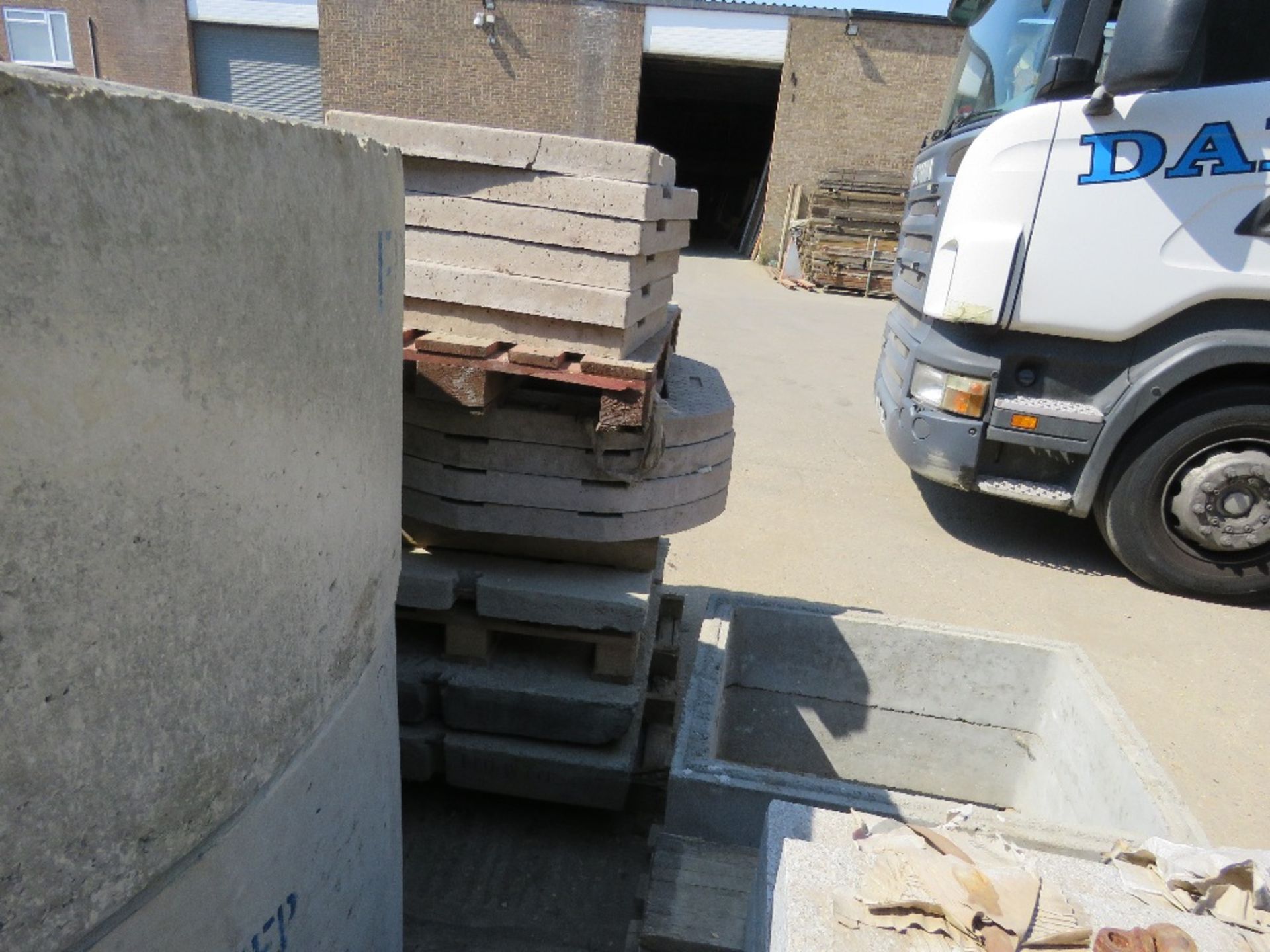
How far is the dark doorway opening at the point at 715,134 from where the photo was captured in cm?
2300

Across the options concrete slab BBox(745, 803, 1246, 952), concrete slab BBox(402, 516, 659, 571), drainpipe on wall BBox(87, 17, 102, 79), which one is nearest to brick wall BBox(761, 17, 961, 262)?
drainpipe on wall BBox(87, 17, 102, 79)

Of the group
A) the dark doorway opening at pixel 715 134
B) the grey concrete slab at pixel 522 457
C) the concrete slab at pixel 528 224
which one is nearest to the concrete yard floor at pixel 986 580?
the grey concrete slab at pixel 522 457

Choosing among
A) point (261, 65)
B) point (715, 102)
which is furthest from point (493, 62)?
point (715, 102)

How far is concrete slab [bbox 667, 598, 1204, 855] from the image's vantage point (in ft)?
9.00

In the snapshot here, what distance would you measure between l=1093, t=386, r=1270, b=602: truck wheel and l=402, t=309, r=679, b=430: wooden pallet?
3.40 meters

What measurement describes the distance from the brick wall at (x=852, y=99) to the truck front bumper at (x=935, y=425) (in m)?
15.4

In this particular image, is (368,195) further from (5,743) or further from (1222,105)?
(1222,105)

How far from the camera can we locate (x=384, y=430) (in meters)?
1.44

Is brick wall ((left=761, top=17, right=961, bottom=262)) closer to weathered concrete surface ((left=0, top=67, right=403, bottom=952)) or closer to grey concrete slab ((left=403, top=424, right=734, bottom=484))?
grey concrete slab ((left=403, top=424, right=734, bottom=484))

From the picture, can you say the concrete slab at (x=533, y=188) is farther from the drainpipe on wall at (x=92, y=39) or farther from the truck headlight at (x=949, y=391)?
the drainpipe on wall at (x=92, y=39)

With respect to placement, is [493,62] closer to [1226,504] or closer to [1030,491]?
[1030,491]

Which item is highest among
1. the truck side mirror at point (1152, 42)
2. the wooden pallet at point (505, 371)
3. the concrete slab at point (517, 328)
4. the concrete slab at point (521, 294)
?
the truck side mirror at point (1152, 42)

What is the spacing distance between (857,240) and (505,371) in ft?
47.4

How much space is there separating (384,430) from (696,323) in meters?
9.75
